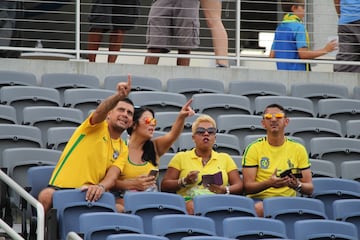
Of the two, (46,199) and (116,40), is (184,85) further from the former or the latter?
(46,199)

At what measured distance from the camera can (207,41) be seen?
2303 cm

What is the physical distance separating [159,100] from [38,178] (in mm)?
2834

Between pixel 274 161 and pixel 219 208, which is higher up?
pixel 274 161

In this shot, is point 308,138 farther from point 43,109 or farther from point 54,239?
point 54,239

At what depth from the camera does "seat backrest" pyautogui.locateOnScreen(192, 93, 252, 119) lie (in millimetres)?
16438

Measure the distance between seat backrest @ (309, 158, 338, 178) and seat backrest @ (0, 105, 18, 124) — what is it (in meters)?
3.01

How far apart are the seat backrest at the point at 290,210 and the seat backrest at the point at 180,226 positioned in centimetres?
102

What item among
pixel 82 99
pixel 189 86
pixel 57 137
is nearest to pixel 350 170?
pixel 189 86

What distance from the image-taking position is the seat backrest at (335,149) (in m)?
15.9

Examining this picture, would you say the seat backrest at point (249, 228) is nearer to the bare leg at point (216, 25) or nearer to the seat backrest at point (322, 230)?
the seat backrest at point (322, 230)

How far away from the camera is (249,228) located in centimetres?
1331

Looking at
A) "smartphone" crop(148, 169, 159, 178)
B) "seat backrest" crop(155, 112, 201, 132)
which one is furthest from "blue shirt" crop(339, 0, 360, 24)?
"smartphone" crop(148, 169, 159, 178)

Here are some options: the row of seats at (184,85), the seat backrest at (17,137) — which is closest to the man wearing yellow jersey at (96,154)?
the seat backrest at (17,137)

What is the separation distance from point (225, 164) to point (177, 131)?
0.65m
